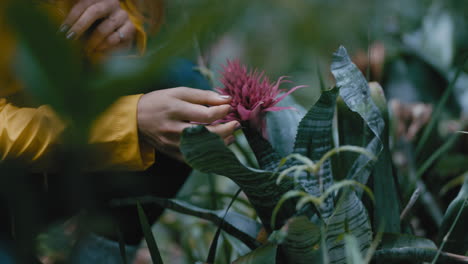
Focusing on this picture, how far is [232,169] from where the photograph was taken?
0.43m

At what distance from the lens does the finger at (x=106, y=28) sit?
0.55 m

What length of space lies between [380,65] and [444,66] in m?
0.21

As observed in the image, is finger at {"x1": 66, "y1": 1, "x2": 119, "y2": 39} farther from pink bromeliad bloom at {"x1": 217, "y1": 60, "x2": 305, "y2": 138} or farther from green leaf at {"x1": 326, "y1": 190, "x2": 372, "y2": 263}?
green leaf at {"x1": 326, "y1": 190, "x2": 372, "y2": 263}

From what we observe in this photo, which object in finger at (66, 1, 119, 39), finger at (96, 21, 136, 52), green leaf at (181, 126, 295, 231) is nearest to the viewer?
green leaf at (181, 126, 295, 231)

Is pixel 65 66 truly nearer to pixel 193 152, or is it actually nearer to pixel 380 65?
pixel 193 152

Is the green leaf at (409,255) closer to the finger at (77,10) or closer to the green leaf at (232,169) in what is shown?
the green leaf at (232,169)

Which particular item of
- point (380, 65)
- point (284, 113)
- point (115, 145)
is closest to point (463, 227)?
point (284, 113)

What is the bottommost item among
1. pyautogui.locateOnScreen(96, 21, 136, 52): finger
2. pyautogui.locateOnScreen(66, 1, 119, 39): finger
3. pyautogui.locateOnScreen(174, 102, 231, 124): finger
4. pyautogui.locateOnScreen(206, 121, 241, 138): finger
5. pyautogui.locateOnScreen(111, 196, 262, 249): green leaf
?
pyautogui.locateOnScreen(111, 196, 262, 249): green leaf

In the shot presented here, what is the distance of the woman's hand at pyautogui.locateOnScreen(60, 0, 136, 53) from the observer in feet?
1.65

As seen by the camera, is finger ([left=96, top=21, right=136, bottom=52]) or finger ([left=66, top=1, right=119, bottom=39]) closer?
finger ([left=66, top=1, right=119, bottom=39])

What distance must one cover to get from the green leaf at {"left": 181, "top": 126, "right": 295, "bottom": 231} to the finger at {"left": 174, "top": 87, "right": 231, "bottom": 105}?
0.09m

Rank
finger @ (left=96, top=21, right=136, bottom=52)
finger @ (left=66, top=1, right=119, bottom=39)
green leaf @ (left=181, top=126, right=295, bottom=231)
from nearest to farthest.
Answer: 1. green leaf @ (left=181, top=126, right=295, bottom=231)
2. finger @ (left=66, top=1, right=119, bottom=39)
3. finger @ (left=96, top=21, right=136, bottom=52)

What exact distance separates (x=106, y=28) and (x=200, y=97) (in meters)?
0.19

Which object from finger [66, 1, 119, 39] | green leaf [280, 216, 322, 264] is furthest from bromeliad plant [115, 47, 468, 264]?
finger [66, 1, 119, 39]
